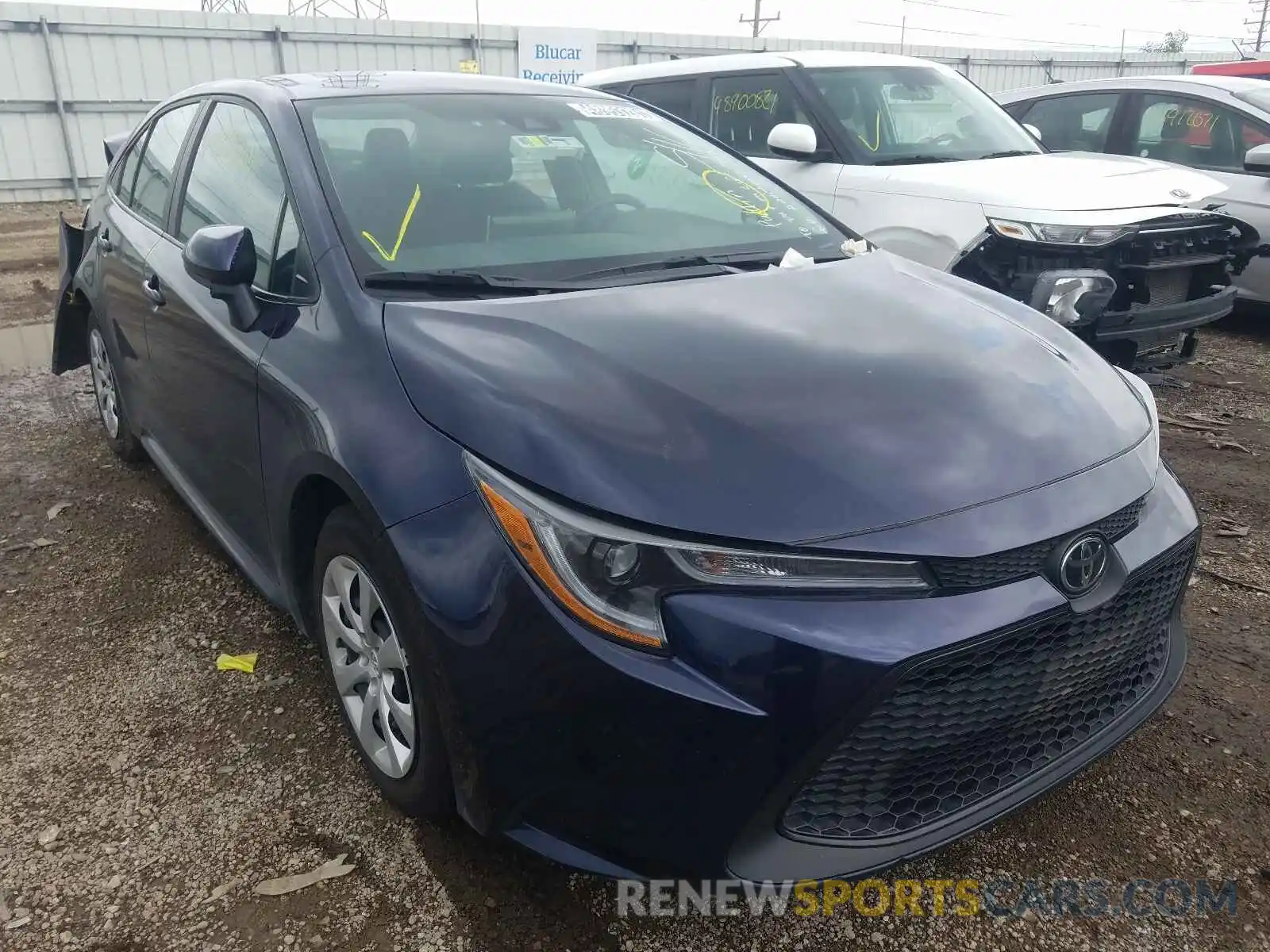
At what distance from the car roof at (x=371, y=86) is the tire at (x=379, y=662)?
1434mm

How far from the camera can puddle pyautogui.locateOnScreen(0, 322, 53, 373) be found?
5.90 metres

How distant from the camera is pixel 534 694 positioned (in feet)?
5.39

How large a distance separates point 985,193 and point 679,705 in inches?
146

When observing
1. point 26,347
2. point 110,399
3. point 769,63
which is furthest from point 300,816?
point 26,347

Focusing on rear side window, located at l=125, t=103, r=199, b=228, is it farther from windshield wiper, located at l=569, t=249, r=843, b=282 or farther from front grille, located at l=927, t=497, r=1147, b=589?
front grille, located at l=927, t=497, r=1147, b=589

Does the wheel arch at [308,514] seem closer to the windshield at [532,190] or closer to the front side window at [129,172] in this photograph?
the windshield at [532,190]

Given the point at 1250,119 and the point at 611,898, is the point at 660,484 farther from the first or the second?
the point at 1250,119

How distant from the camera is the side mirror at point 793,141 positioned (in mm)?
5043

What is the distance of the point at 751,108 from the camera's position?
5805mm

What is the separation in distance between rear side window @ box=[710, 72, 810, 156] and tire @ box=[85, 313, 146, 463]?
353 centimetres

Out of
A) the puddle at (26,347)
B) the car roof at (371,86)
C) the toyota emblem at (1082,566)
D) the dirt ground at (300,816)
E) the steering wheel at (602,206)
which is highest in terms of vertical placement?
the car roof at (371,86)

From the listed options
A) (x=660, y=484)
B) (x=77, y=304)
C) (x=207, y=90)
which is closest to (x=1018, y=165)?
(x=207, y=90)

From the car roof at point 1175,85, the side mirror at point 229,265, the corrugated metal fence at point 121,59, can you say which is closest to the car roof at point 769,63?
the car roof at point 1175,85

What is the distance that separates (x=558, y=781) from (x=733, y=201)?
1.98 metres
